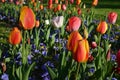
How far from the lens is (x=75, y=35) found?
3381mm

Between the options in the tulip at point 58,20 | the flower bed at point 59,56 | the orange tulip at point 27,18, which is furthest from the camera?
the tulip at point 58,20

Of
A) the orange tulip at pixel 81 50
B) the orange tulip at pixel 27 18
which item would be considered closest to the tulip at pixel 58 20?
the orange tulip at pixel 27 18

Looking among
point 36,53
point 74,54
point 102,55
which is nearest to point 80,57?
point 74,54

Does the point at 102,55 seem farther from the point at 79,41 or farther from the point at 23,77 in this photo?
the point at 79,41

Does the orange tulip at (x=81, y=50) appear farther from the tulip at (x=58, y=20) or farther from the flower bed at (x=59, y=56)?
the tulip at (x=58, y=20)

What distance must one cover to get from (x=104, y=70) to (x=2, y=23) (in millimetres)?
6601

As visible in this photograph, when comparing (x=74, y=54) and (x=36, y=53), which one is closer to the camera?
(x=74, y=54)

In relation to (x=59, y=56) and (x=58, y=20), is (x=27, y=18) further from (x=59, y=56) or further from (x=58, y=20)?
(x=58, y=20)

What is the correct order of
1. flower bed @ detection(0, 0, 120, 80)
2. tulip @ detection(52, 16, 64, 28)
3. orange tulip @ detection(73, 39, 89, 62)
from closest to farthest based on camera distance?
orange tulip @ detection(73, 39, 89, 62), flower bed @ detection(0, 0, 120, 80), tulip @ detection(52, 16, 64, 28)


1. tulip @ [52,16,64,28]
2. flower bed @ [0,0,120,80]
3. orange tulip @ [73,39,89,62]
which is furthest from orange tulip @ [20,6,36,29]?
tulip @ [52,16,64,28]

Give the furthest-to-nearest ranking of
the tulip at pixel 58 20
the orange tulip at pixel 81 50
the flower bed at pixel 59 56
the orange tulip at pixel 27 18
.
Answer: the tulip at pixel 58 20 < the orange tulip at pixel 27 18 < the flower bed at pixel 59 56 < the orange tulip at pixel 81 50

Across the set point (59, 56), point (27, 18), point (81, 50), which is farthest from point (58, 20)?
point (81, 50)

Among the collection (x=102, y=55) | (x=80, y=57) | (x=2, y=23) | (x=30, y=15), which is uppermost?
(x=30, y=15)

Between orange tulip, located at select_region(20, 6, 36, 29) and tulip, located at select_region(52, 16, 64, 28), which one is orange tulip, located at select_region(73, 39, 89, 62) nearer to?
orange tulip, located at select_region(20, 6, 36, 29)
